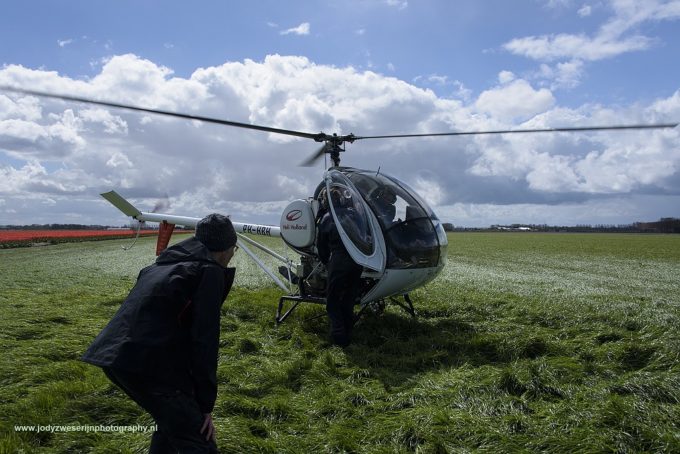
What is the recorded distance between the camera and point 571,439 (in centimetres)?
358

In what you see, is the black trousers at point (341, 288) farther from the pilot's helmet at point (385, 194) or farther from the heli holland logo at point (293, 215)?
the heli holland logo at point (293, 215)

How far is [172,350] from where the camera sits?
2.68 metres

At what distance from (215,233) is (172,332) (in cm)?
65

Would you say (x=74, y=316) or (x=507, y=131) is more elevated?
(x=507, y=131)

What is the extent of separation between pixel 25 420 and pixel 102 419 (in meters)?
0.61

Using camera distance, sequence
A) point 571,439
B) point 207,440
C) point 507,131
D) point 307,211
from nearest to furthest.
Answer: point 207,440
point 571,439
point 507,131
point 307,211

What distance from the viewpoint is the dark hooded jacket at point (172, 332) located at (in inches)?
102

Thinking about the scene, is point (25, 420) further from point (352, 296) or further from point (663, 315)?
point (663, 315)

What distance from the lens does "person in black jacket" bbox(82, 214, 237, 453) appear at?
8.53 feet

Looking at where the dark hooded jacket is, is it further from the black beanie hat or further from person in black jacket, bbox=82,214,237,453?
the black beanie hat

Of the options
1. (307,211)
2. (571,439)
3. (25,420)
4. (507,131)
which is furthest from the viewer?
(307,211)

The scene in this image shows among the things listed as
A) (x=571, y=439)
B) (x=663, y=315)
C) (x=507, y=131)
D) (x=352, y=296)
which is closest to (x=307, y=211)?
(x=352, y=296)

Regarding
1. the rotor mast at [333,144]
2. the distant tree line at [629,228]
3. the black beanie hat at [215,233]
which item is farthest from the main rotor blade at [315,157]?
the distant tree line at [629,228]

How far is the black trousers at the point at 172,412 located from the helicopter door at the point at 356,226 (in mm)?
4248
